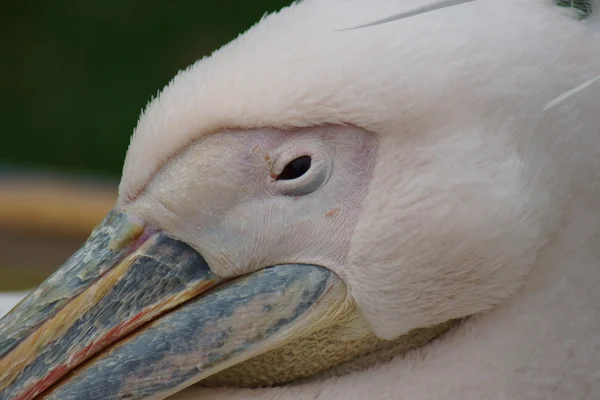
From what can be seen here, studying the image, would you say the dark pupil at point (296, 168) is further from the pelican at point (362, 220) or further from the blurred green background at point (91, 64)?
the blurred green background at point (91, 64)

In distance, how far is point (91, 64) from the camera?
242 inches

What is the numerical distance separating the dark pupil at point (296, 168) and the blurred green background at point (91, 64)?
157 inches

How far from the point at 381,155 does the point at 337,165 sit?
2.8 inches

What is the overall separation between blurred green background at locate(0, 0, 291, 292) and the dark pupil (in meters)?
4.00

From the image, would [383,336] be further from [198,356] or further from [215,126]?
[215,126]

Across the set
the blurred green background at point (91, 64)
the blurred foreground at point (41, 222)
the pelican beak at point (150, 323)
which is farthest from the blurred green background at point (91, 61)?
the pelican beak at point (150, 323)

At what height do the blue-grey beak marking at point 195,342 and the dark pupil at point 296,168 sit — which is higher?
the dark pupil at point 296,168

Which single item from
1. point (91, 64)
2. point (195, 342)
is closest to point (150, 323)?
point (195, 342)

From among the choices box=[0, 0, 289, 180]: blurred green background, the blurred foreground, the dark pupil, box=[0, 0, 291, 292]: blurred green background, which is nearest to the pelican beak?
the dark pupil

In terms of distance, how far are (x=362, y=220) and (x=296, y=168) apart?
13 centimetres

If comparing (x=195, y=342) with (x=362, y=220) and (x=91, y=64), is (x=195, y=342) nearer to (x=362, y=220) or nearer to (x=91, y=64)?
(x=362, y=220)

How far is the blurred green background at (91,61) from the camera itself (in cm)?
586

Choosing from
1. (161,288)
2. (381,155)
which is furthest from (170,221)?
(381,155)

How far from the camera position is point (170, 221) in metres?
1.51
